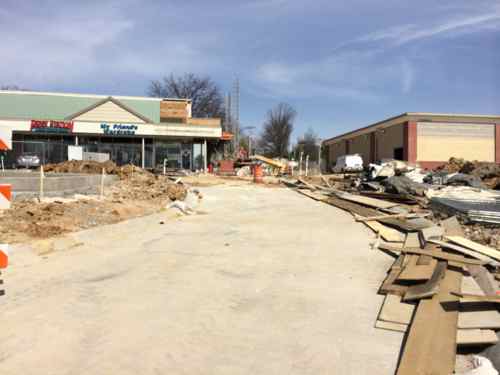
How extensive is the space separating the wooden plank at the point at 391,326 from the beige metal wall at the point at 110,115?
38.7m

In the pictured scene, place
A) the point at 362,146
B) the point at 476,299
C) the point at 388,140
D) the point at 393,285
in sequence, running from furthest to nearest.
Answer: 1. the point at 362,146
2. the point at 388,140
3. the point at 393,285
4. the point at 476,299

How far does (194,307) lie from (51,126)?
3783 cm

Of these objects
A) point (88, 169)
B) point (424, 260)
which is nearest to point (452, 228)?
point (424, 260)

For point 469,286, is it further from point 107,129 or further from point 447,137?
point 447,137

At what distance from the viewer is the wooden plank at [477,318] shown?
4.15m

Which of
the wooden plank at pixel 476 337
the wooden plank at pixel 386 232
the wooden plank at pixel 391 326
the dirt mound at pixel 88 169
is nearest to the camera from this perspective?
the wooden plank at pixel 476 337

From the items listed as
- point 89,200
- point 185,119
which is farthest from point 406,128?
point 89,200

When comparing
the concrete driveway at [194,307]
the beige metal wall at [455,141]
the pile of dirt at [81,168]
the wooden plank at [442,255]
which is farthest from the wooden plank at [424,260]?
the beige metal wall at [455,141]

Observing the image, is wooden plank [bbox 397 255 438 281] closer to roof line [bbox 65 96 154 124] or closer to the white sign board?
the white sign board

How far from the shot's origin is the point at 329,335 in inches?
167

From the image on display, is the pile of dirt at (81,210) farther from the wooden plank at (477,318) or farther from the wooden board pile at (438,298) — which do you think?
the wooden plank at (477,318)

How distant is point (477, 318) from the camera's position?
4.32m

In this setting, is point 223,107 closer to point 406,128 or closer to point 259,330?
point 406,128

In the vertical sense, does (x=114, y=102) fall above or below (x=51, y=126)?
above
